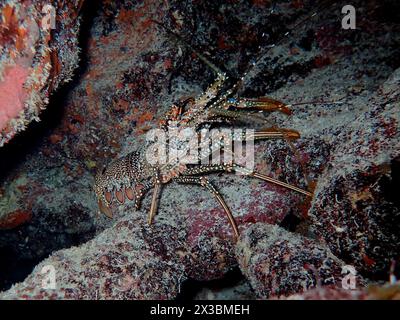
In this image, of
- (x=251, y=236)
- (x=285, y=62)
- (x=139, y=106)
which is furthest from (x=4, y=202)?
(x=285, y=62)

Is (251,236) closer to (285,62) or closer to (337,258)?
(337,258)

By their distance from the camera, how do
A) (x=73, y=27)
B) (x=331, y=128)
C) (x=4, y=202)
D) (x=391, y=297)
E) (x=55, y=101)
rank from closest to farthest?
(x=391, y=297), (x=73, y=27), (x=331, y=128), (x=55, y=101), (x=4, y=202)

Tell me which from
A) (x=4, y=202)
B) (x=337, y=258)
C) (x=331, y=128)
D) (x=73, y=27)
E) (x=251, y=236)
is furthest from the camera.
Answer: (x=4, y=202)

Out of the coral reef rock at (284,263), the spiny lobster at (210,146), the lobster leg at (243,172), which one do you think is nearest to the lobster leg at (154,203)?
the spiny lobster at (210,146)

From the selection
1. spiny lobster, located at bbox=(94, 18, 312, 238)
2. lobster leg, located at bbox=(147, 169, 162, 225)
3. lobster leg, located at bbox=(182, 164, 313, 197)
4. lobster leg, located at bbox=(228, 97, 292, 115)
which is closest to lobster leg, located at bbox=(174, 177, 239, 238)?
→ spiny lobster, located at bbox=(94, 18, 312, 238)

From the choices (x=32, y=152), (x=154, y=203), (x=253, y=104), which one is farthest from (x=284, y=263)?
(x=32, y=152)

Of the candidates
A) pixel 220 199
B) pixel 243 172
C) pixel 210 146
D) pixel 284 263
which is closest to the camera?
pixel 284 263

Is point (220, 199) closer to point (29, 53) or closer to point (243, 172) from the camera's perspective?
point (243, 172)

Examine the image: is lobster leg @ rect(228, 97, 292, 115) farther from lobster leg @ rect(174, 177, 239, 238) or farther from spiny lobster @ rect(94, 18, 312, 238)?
lobster leg @ rect(174, 177, 239, 238)

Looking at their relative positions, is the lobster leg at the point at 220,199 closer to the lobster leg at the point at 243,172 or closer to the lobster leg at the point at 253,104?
the lobster leg at the point at 243,172
